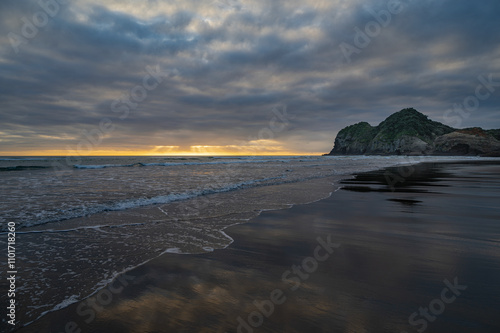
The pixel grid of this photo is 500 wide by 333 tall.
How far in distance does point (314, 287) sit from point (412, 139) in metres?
136

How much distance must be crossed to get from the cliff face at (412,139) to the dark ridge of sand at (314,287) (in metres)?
107

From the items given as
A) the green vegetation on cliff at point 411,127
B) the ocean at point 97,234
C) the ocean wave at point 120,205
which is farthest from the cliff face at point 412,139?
the ocean wave at point 120,205

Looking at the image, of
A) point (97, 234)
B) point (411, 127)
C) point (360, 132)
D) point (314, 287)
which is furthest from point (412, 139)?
point (97, 234)

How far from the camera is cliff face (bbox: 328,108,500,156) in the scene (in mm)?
84812

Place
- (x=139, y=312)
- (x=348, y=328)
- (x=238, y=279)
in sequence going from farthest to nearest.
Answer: (x=238, y=279) → (x=139, y=312) → (x=348, y=328)

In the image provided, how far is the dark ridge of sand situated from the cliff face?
351ft

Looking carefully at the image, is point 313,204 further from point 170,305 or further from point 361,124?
point 361,124

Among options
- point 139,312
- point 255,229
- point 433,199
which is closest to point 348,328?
point 139,312

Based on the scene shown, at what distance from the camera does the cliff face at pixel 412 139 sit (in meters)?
84.8

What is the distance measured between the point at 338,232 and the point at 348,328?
3.22 meters

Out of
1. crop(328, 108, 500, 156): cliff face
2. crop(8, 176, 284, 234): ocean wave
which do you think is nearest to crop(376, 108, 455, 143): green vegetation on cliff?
crop(328, 108, 500, 156): cliff face

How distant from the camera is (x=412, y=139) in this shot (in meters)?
114

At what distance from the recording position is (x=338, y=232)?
5227mm

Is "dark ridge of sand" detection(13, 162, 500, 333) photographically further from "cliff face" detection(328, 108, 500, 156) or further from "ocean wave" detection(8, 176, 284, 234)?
"cliff face" detection(328, 108, 500, 156)
